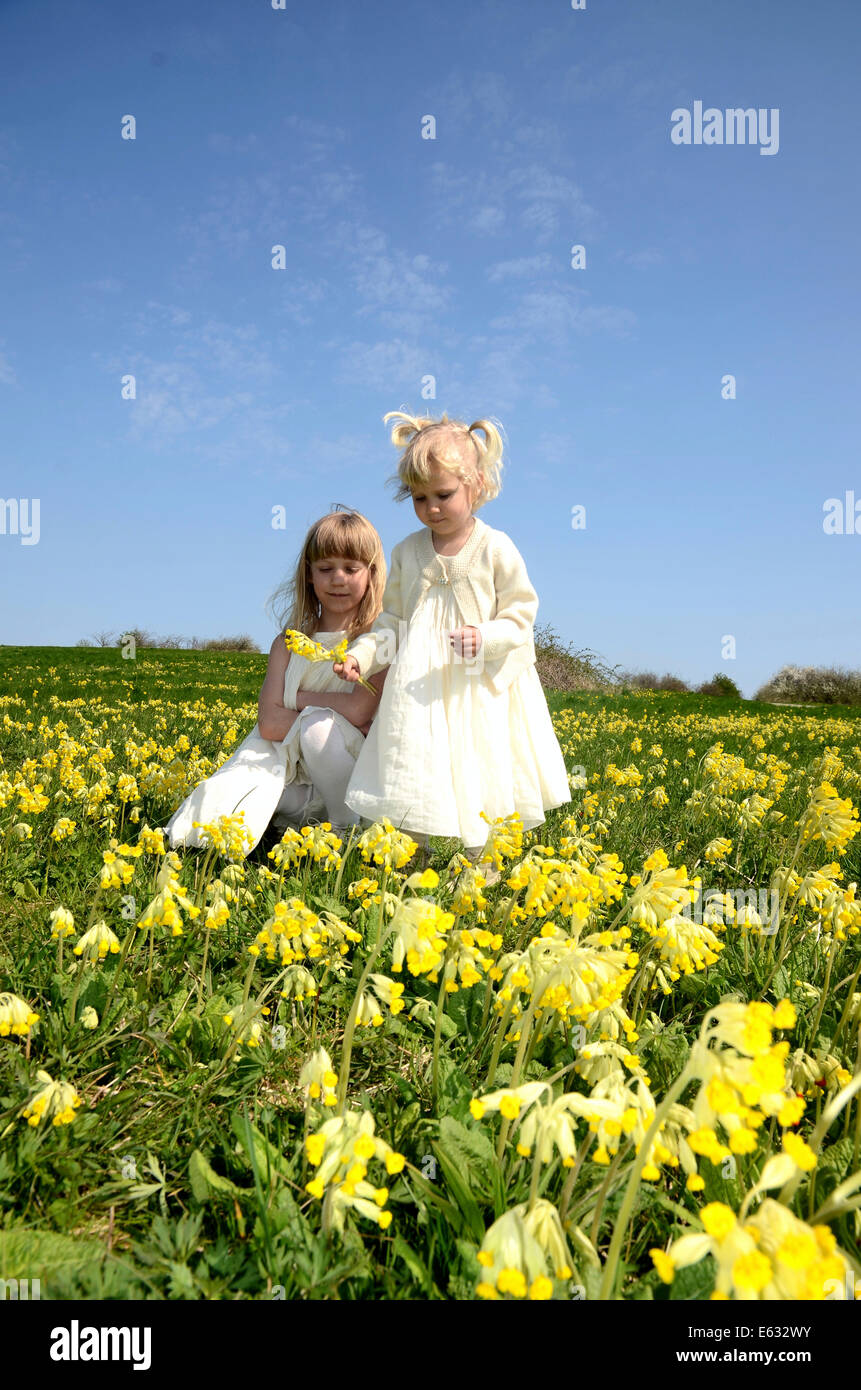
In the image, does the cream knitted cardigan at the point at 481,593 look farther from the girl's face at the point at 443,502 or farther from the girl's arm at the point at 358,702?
the girl's arm at the point at 358,702

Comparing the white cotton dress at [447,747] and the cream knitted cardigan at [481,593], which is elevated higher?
the cream knitted cardigan at [481,593]

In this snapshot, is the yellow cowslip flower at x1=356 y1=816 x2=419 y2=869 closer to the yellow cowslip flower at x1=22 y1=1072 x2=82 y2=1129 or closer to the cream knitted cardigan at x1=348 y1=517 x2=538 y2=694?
the yellow cowslip flower at x1=22 y1=1072 x2=82 y2=1129

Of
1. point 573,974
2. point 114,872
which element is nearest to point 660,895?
point 573,974

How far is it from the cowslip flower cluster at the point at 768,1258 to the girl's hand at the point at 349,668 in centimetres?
348

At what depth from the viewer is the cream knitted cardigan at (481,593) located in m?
4.58

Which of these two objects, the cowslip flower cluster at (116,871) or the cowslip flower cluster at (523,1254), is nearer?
the cowslip flower cluster at (523,1254)

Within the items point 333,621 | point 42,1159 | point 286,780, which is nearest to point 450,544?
point 333,621

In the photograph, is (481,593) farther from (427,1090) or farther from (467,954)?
(427,1090)

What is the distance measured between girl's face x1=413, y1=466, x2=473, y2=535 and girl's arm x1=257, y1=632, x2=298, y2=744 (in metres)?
1.25

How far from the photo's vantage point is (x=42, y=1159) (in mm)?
2043

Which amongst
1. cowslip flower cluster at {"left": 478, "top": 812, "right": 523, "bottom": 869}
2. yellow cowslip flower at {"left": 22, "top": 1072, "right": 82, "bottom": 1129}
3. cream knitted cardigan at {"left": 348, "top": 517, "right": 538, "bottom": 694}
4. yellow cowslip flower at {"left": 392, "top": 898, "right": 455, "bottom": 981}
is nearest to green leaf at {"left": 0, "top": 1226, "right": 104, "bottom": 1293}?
yellow cowslip flower at {"left": 22, "top": 1072, "right": 82, "bottom": 1129}

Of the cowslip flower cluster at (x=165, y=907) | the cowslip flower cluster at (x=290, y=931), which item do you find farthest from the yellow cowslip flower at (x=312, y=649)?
the cowslip flower cluster at (x=290, y=931)

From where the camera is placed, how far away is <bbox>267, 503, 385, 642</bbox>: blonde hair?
16.6 feet
